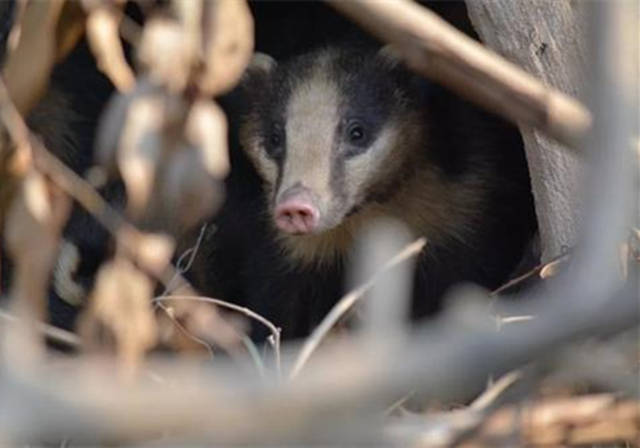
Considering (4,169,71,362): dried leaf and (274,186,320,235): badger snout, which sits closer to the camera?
(4,169,71,362): dried leaf

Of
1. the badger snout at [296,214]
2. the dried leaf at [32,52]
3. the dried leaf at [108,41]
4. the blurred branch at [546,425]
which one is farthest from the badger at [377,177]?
the blurred branch at [546,425]

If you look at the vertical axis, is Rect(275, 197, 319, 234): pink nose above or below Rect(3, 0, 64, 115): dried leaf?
below

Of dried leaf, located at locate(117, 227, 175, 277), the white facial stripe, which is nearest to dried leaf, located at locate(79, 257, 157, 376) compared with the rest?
dried leaf, located at locate(117, 227, 175, 277)

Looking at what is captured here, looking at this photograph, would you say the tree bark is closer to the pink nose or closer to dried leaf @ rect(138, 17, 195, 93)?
the pink nose

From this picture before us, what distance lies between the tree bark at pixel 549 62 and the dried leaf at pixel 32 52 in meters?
1.30

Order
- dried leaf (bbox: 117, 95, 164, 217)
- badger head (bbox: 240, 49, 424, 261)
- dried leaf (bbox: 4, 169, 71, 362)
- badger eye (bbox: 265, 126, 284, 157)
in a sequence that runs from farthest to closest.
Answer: badger eye (bbox: 265, 126, 284, 157) → badger head (bbox: 240, 49, 424, 261) → dried leaf (bbox: 4, 169, 71, 362) → dried leaf (bbox: 117, 95, 164, 217)

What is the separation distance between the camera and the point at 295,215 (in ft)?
12.1

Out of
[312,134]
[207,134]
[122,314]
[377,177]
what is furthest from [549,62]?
[122,314]

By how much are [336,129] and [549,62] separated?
0.92 metres

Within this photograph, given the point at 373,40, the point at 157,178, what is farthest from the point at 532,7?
the point at 157,178

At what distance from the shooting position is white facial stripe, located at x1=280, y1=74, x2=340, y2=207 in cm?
394

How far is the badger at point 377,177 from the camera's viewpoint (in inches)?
172

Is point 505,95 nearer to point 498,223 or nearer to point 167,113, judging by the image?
point 167,113

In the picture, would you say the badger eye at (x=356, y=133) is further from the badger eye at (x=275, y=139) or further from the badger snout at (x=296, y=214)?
the badger snout at (x=296, y=214)
